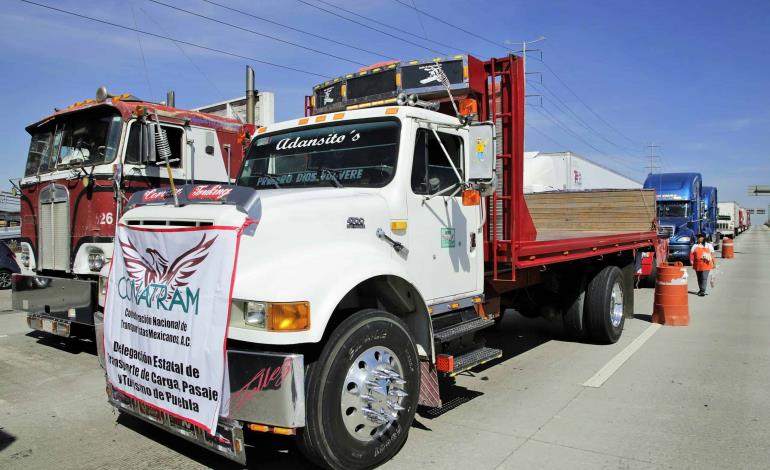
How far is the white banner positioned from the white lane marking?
161 inches

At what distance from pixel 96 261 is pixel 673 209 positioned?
22637 mm

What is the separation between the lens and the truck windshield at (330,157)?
14.3 feet

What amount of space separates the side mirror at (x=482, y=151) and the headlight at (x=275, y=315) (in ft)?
5.99

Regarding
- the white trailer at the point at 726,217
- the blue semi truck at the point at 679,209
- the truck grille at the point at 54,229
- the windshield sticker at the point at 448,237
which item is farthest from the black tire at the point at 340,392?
the white trailer at the point at 726,217

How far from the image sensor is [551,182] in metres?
27.7

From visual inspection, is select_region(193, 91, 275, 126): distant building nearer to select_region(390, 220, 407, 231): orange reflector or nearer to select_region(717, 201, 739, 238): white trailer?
select_region(390, 220, 407, 231): orange reflector

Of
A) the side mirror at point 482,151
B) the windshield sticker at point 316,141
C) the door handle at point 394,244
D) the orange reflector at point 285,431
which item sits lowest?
the orange reflector at point 285,431

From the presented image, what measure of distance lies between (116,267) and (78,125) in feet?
14.2

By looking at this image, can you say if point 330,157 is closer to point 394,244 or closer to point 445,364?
point 394,244

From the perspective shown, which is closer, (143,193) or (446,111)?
(143,193)

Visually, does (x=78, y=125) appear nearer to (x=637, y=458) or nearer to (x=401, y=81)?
(x=401, y=81)

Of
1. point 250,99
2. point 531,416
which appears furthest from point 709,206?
point 531,416

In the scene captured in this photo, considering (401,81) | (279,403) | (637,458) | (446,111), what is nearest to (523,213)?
(446,111)

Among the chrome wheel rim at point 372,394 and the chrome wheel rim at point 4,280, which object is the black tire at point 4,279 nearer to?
the chrome wheel rim at point 4,280
